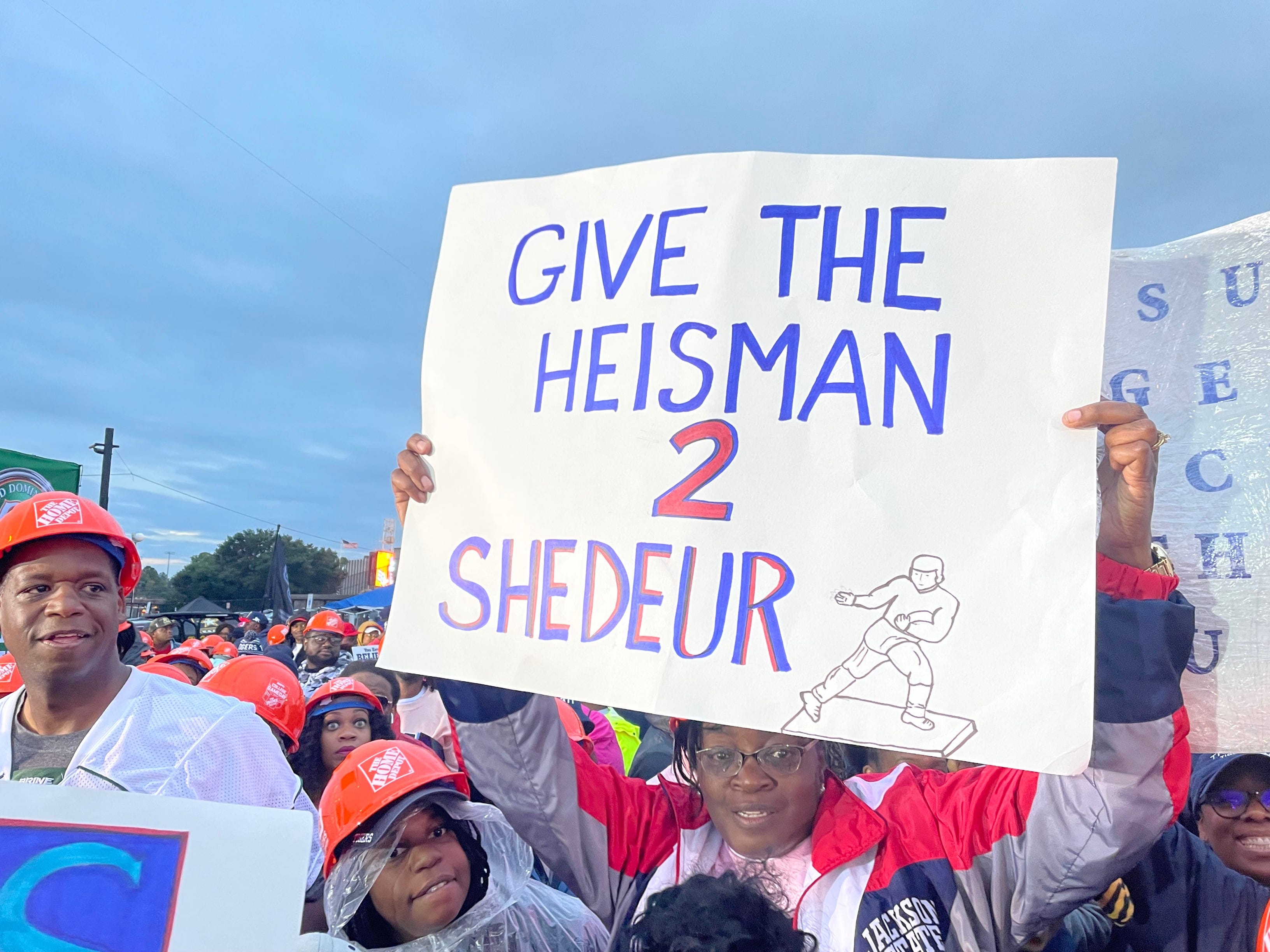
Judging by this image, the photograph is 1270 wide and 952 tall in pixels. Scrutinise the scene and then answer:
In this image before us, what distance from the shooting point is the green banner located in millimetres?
7133

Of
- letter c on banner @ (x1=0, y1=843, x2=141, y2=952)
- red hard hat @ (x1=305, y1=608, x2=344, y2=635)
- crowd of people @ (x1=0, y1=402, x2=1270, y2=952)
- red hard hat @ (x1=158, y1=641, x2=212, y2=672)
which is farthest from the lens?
red hard hat @ (x1=305, y1=608, x2=344, y2=635)

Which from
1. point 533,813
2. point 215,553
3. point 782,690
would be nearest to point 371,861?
point 533,813

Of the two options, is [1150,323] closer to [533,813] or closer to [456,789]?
[533,813]

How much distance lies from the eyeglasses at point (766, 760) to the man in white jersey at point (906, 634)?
18.0 inches

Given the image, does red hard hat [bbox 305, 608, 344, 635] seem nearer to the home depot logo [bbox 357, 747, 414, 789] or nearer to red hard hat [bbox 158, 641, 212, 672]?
red hard hat [bbox 158, 641, 212, 672]

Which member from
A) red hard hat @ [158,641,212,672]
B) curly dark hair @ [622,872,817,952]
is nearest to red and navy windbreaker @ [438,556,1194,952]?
curly dark hair @ [622,872,817,952]

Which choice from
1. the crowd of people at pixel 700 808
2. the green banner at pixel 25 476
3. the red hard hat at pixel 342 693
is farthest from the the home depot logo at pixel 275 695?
the green banner at pixel 25 476

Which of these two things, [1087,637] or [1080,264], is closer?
[1087,637]

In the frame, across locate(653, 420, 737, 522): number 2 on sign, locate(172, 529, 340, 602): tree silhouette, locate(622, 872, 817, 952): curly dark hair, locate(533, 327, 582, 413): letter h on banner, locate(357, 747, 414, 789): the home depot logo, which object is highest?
locate(533, 327, 582, 413): letter h on banner

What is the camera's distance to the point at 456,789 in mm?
2238

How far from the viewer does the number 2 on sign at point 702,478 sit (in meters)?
1.64

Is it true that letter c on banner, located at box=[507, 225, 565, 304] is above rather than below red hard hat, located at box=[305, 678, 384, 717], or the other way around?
above

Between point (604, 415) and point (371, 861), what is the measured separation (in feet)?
4.06

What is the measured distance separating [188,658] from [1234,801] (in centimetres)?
546
